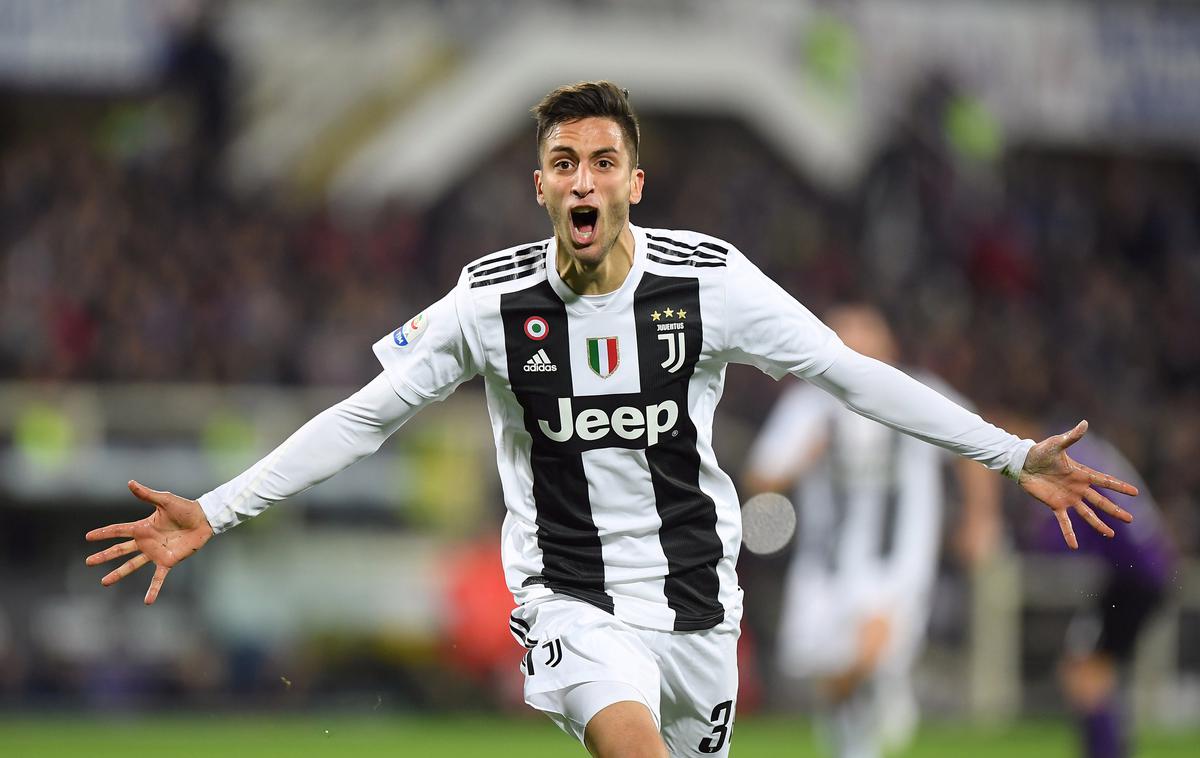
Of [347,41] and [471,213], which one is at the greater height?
[347,41]

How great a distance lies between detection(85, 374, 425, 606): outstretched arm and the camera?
4484 millimetres

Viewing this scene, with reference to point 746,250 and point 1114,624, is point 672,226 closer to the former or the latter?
point 746,250

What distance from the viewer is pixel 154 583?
4.39 m

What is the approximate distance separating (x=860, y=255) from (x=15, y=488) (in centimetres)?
941

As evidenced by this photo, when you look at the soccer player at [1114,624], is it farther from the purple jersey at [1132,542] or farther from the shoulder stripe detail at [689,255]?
the shoulder stripe detail at [689,255]

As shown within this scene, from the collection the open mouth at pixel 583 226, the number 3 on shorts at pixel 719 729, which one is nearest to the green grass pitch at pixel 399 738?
the number 3 on shorts at pixel 719 729

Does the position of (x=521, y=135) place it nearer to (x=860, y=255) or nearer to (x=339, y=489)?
(x=860, y=255)

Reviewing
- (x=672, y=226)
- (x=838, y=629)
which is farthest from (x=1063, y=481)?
(x=672, y=226)

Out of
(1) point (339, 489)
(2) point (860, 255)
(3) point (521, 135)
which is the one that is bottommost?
(1) point (339, 489)

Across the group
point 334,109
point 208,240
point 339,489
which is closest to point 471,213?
point 334,109

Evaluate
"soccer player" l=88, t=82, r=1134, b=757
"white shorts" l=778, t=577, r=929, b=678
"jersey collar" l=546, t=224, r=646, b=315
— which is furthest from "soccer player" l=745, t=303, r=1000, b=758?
"jersey collar" l=546, t=224, r=646, b=315

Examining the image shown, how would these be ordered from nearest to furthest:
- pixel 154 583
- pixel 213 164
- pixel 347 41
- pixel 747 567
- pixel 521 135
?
pixel 154 583
pixel 747 567
pixel 213 164
pixel 347 41
pixel 521 135

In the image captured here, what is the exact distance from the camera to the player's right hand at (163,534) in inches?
175

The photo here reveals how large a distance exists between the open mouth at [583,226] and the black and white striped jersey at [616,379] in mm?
242
